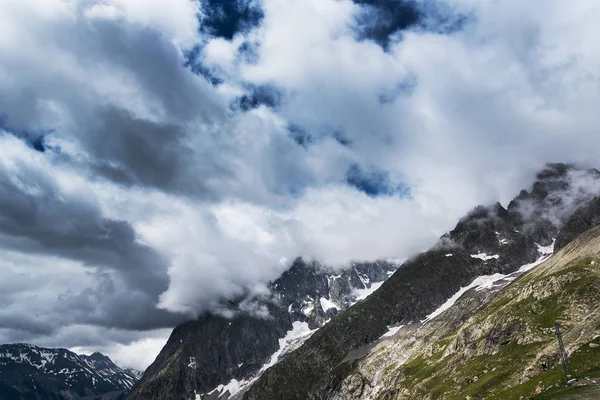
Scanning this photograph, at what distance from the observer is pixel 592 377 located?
76.2 meters

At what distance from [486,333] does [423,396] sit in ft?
125

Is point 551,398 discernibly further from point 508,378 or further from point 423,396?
point 423,396

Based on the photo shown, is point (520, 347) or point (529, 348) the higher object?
point (520, 347)

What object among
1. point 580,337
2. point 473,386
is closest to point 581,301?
point 473,386

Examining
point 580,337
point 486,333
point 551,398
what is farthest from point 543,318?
point 551,398

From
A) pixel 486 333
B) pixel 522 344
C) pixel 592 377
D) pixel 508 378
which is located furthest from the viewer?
pixel 486 333

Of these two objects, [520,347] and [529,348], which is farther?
[520,347]

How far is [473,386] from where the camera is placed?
143 meters

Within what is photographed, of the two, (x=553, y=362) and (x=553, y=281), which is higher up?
(x=553, y=281)

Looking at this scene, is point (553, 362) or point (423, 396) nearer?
point (553, 362)

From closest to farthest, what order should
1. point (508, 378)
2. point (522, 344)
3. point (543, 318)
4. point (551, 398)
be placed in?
point (551, 398) < point (508, 378) < point (522, 344) < point (543, 318)

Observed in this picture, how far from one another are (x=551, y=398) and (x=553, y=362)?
41.6 metres

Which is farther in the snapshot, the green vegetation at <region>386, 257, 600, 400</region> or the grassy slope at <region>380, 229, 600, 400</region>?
the green vegetation at <region>386, 257, 600, 400</region>

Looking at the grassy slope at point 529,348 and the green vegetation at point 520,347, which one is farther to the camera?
the green vegetation at point 520,347
